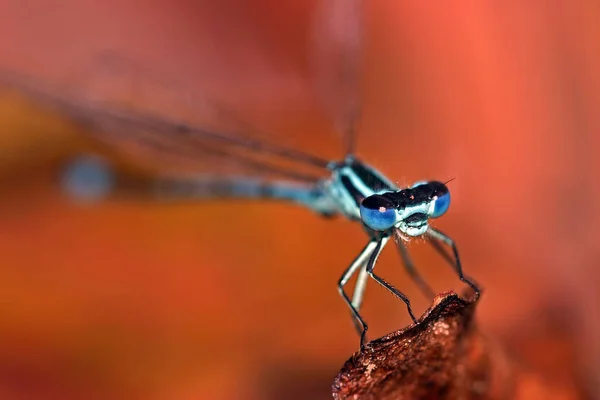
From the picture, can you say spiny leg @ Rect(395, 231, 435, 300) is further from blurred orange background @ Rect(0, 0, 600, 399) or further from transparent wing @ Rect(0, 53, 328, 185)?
transparent wing @ Rect(0, 53, 328, 185)

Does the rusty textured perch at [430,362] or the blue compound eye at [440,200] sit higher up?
the blue compound eye at [440,200]

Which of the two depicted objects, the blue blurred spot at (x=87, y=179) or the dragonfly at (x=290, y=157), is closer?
the dragonfly at (x=290, y=157)

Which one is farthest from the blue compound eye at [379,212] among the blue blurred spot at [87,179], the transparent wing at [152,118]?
the blue blurred spot at [87,179]

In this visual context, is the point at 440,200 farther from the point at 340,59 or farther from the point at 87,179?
the point at 87,179

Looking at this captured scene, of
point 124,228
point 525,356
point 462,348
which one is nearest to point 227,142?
point 124,228

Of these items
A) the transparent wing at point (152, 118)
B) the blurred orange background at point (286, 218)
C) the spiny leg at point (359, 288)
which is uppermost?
the transparent wing at point (152, 118)

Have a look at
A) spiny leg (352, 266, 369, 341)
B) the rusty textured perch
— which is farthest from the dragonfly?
the rusty textured perch

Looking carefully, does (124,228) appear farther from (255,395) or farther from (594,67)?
(594,67)

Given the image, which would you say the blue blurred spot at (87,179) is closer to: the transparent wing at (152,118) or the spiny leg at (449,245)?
the transparent wing at (152,118)
